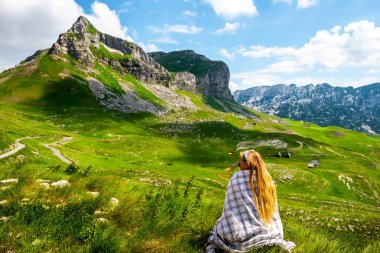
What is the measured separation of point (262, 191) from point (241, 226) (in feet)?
4.04

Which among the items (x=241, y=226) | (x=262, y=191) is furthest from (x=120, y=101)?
(x=241, y=226)

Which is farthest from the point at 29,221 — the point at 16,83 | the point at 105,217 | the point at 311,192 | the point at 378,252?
the point at 16,83

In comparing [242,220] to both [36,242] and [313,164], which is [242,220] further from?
[313,164]

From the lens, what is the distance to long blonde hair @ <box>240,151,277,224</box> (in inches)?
366

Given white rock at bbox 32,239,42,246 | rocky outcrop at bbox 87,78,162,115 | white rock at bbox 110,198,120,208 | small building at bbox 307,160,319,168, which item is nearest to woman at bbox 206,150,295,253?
white rock at bbox 110,198,120,208

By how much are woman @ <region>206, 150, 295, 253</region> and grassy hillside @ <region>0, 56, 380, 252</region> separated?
24.2 inches

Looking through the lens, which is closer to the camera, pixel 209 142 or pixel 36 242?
pixel 36 242

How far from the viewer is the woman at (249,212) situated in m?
8.68

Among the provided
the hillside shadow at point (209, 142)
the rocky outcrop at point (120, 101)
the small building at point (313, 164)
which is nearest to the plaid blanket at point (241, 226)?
the hillside shadow at point (209, 142)

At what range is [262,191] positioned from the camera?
9375 millimetres

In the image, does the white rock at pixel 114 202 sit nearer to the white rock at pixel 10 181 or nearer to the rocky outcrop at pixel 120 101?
the white rock at pixel 10 181

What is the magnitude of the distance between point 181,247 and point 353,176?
8566 cm

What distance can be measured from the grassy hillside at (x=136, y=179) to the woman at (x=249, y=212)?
0.62 metres

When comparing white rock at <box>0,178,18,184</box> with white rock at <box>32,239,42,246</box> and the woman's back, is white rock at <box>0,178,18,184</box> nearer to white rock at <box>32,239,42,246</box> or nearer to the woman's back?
white rock at <box>32,239,42,246</box>
